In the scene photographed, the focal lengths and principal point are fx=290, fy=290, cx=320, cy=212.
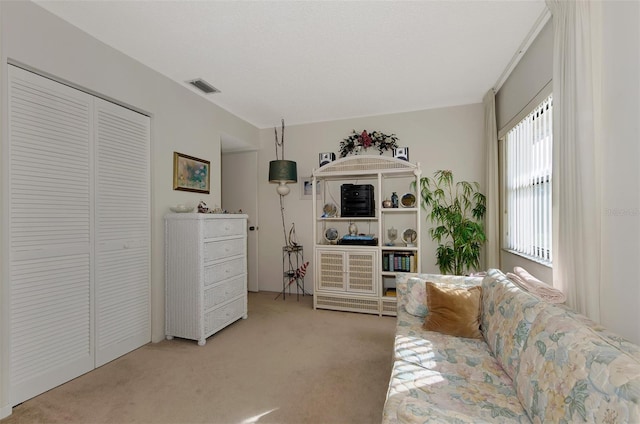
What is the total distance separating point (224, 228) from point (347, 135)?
2179mm

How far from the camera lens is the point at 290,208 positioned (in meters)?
4.46

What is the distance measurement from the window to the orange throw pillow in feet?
2.17

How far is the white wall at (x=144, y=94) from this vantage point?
1842 millimetres

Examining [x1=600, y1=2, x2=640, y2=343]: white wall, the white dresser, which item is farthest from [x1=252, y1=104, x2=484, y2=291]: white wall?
[x1=600, y1=2, x2=640, y2=343]: white wall

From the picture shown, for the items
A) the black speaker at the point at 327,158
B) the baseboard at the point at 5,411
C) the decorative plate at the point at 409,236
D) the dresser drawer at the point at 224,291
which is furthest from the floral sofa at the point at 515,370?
the black speaker at the point at 327,158

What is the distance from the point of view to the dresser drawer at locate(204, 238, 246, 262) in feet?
9.29

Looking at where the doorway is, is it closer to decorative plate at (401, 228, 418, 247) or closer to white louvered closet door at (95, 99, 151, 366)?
white louvered closet door at (95, 99, 151, 366)

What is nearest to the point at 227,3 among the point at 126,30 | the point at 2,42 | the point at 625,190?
the point at 126,30

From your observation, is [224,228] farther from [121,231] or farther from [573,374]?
[573,374]

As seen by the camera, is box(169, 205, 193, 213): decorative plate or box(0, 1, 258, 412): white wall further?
box(169, 205, 193, 213): decorative plate

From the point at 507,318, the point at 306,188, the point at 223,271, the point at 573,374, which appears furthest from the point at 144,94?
the point at 573,374

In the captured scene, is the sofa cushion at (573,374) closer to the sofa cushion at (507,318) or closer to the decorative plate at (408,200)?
the sofa cushion at (507,318)

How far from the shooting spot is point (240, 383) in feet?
6.83

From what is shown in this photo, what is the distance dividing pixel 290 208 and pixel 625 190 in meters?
3.66
